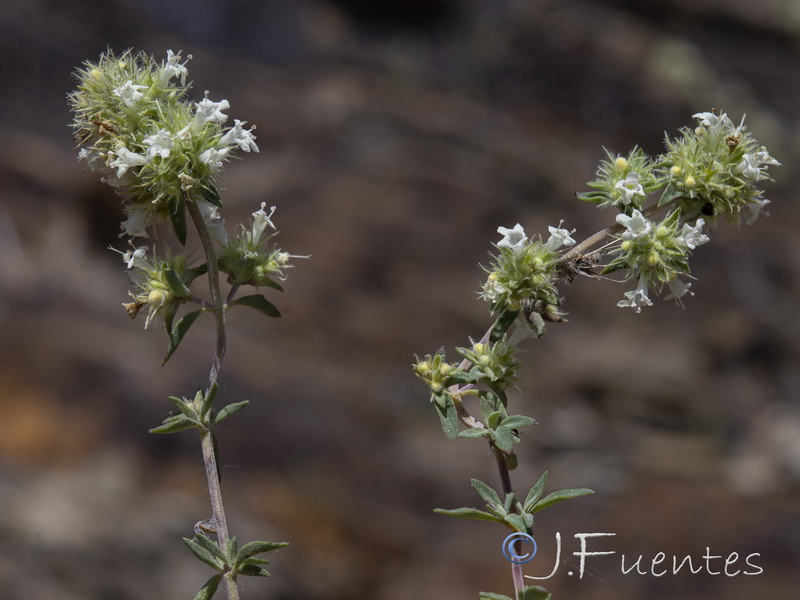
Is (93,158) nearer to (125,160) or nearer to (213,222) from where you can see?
(125,160)

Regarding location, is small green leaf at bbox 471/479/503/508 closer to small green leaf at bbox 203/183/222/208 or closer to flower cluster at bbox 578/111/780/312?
flower cluster at bbox 578/111/780/312

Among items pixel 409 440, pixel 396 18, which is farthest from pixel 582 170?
pixel 409 440

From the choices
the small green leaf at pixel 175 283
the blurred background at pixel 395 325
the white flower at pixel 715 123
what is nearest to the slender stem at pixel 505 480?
the small green leaf at pixel 175 283

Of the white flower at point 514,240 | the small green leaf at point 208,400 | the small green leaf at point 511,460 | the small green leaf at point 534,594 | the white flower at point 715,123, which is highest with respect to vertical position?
the white flower at point 715,123

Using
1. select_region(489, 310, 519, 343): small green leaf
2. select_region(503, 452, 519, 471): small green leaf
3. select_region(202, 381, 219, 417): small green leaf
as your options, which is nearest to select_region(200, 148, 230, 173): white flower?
select_region(202, 381, 219, 417): small green leaf

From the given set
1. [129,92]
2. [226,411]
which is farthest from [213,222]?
[226,411]

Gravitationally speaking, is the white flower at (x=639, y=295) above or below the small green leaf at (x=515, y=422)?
above

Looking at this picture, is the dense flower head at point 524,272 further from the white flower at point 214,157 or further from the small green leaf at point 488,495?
the white flower at point 214,157
